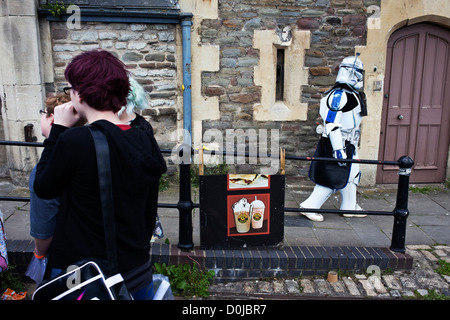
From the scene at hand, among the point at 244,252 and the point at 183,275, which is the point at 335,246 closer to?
the point at 244,252

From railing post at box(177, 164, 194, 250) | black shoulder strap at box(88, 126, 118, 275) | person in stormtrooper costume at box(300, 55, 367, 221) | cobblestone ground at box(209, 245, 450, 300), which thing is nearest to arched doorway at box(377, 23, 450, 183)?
person in stormtrooper costume at box(300, 55, 367, 221)

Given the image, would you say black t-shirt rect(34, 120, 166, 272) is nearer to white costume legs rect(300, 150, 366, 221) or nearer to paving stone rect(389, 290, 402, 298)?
paving stone rect(389, 290, 402, 298)

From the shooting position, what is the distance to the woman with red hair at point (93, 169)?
1.60m

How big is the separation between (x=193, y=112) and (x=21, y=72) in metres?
2.33

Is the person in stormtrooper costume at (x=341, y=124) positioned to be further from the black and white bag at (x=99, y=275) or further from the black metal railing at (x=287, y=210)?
the black and white bag at (x=99, y=275)

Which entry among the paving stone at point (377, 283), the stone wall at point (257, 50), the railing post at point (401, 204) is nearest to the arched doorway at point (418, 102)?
the stone wall at point (257, 50)

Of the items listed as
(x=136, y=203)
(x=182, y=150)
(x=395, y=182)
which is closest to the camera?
(x=136, y=203)

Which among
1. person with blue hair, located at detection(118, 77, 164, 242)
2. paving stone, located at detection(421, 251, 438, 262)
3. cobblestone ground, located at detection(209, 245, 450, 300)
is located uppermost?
person with blue hair, located at detection(118, 77, 164, 242)

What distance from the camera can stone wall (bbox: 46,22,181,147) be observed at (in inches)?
224

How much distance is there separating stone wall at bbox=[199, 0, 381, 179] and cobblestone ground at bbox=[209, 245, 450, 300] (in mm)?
3007

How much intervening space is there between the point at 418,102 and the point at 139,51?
4173mm

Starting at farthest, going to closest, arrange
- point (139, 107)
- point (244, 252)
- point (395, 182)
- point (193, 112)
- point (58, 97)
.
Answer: point (395, 182)
point (193, 112)
point (244, 252)
point (139, 107)
point (58, 97)

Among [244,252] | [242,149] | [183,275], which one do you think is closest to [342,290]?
[244,252]

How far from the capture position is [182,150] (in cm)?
338
